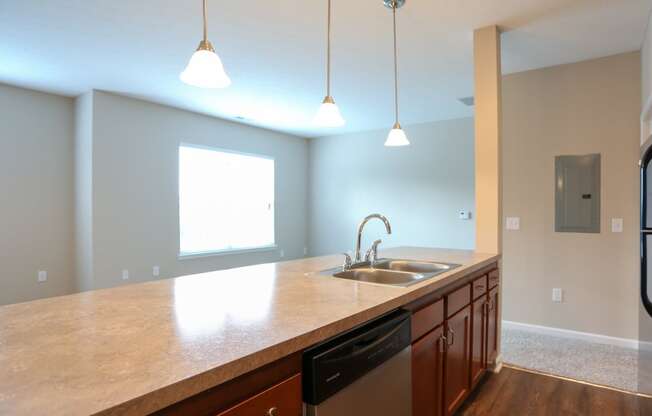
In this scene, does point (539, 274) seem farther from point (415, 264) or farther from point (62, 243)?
point (62, 243)

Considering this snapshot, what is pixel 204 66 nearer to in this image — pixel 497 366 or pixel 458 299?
pixel 458 299

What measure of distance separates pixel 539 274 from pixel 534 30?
2140 mm

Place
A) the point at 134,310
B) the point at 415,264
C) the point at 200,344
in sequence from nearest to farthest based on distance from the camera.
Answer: the point at 200,344
the point at 134,310
the point at 415,264

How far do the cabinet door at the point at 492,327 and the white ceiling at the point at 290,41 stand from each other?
1.95 m

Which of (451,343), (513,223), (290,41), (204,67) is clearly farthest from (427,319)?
(513,223)

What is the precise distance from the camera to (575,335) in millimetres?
3369

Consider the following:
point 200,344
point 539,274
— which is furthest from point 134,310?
point 539,274

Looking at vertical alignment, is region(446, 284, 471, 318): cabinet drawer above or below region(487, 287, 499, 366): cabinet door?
above

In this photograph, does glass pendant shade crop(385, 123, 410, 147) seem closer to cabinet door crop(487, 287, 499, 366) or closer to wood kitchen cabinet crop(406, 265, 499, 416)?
wood kitchen cabinet crop(406, 265, 499, 416)

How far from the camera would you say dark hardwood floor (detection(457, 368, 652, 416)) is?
7.20ft

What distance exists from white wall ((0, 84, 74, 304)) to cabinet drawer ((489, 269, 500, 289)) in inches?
181

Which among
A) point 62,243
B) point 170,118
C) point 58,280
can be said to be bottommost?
point 58,280

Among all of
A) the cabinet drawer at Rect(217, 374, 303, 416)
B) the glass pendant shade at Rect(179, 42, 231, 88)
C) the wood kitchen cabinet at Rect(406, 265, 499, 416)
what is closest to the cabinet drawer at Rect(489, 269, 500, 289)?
the wood kitchen cabinet at Rect(406, 265, 499, 416)

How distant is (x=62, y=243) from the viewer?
14.4 feet
